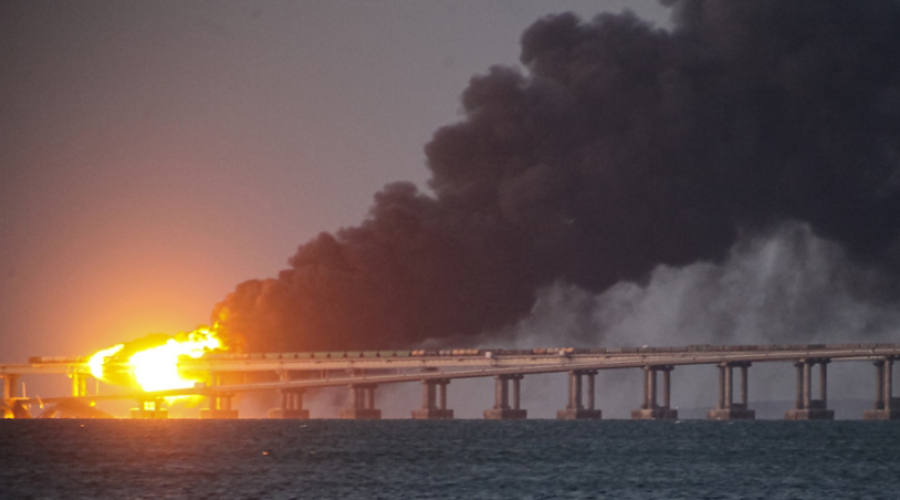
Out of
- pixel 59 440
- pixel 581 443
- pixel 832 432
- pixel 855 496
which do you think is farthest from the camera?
pixel 832 432

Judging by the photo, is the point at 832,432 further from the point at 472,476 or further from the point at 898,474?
the point at 472,476

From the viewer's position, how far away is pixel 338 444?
16212 cm

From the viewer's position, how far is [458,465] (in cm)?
12744

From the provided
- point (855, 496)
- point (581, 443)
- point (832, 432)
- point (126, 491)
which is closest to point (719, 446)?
point (581, 443)

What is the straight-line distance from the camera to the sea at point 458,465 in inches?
4050

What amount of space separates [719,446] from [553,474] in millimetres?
43769

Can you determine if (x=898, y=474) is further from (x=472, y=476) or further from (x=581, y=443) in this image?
(x=581, y=443)

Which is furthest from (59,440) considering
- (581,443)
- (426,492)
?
(426,492)

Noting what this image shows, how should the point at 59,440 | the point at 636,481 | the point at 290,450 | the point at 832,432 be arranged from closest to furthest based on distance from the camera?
the point at 636,481, the point at 290,450, the point at 59,440, the point at 832,432

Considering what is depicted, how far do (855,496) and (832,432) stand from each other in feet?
290

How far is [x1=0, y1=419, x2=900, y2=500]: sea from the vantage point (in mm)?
102875

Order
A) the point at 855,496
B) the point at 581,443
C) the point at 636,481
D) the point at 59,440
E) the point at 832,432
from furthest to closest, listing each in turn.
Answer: the point at 832,432, the point at 59,440, the point at 581,443, the point at 636,481, the point at 855,496

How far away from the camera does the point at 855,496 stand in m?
101

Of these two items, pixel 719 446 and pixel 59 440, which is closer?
pixel 719 446
